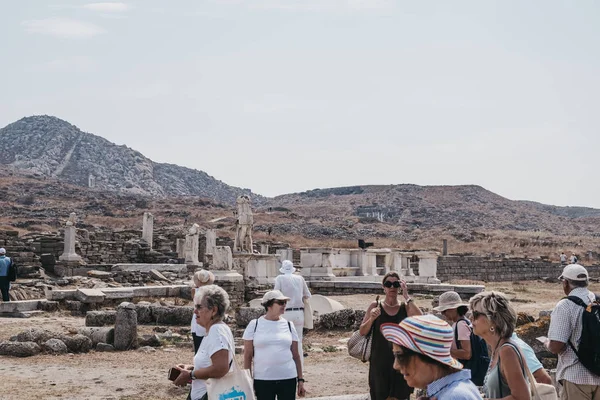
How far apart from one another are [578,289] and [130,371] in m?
7.28

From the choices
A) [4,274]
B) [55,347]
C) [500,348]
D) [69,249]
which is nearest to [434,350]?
[500,348]

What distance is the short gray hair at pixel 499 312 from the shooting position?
4934 millimetres

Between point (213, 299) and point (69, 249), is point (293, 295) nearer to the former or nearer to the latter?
point (213, 299)

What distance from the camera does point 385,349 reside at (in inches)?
268

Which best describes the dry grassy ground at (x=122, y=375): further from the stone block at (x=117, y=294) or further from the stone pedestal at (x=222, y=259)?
the stone pedestal at (x=222, y=259)

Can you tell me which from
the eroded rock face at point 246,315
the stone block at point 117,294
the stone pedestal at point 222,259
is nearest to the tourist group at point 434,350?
the eroded rock face at point 246,315

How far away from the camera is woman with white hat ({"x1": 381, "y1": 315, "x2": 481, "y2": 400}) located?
3713 mm

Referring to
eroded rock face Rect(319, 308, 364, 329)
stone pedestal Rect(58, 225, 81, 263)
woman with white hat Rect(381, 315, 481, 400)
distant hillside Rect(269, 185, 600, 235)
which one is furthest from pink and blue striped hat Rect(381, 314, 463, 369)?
distant hillside Rect(269, 185, 600, 235)

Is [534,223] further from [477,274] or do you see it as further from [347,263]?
[347,263]

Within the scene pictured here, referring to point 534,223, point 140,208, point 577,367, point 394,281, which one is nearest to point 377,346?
point 394,281

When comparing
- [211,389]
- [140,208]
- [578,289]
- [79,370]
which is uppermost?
[140,208]

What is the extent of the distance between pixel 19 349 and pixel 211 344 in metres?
8.29

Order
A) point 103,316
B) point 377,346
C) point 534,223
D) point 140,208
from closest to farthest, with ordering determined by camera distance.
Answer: point 377,346 → point 103,316 → point 140,208 → point 534,223

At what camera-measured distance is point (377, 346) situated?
269 inches
